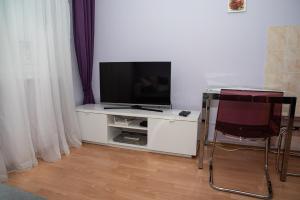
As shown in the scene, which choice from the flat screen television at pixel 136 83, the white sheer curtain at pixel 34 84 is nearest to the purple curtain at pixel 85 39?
the white sheer curtain at pixel 34 84

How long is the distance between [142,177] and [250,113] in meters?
1.14

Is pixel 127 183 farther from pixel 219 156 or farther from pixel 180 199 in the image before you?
pixel 219 156

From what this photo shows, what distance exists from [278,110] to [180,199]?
1.11 metres

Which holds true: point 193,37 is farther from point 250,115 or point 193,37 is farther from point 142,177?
point 142,177

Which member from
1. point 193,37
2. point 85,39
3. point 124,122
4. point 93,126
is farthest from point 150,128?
point 85,39

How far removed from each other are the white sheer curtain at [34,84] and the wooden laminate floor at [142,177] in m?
0.20

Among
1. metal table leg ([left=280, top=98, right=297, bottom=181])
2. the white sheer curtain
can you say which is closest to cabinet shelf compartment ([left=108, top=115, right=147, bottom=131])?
the white sheer curtain

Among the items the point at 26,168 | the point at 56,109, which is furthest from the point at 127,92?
the point at 26,168

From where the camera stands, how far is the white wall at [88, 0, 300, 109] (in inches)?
93.7

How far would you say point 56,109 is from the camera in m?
2.39

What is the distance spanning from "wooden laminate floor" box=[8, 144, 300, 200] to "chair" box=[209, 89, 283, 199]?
0.47 ft

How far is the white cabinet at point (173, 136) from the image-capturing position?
2.28 metres

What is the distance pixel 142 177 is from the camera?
1.95 metres

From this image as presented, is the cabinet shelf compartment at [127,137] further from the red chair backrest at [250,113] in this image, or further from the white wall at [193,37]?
the red chair backrest at [250,113]
